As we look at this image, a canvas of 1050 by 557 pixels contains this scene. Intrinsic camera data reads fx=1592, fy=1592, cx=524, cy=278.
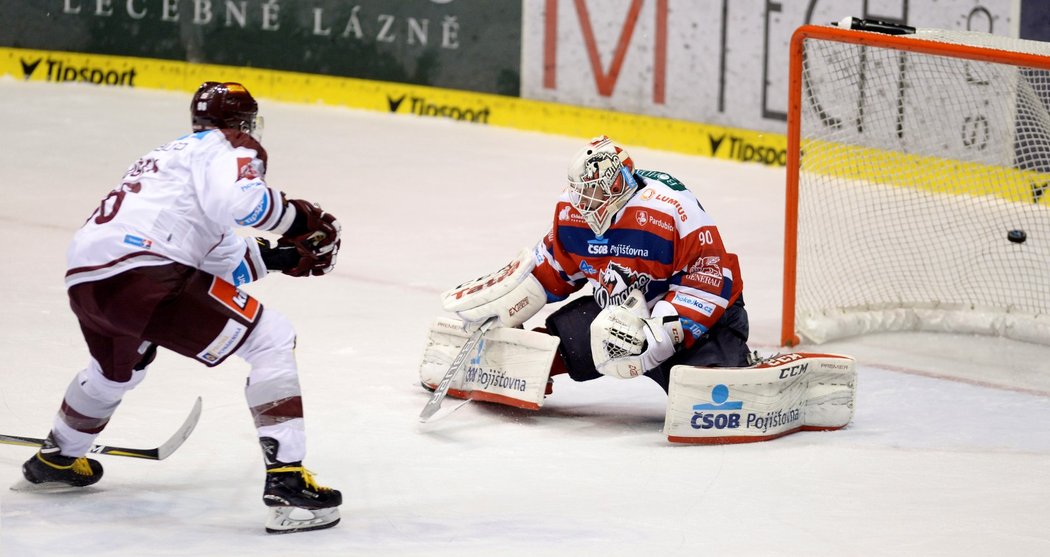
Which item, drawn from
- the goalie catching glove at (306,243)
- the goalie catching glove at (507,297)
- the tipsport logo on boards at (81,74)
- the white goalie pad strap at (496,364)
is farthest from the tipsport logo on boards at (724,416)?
the tipsport logo on boards at (81,74)

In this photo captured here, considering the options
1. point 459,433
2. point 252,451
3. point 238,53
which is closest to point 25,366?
point 252,451

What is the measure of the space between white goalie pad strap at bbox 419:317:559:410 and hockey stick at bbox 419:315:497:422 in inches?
1.0

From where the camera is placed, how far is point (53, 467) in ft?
12.4

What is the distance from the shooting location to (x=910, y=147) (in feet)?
22.2

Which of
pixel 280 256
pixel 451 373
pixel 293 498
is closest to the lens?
pixel 293 498

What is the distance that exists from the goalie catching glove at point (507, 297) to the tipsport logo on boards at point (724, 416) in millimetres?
627

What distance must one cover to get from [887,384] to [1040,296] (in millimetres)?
1228

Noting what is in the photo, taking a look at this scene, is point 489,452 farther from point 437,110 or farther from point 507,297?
point 437,110

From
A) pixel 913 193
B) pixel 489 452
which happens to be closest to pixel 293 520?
pixel 489 452

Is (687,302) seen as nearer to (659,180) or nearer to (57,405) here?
(659,180)

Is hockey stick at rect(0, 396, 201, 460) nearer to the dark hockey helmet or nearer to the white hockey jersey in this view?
the white hockey jersey

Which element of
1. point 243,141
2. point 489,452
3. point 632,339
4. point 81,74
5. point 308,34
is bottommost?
point 489,452

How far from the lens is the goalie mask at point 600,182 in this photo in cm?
425

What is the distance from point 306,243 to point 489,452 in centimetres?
89
